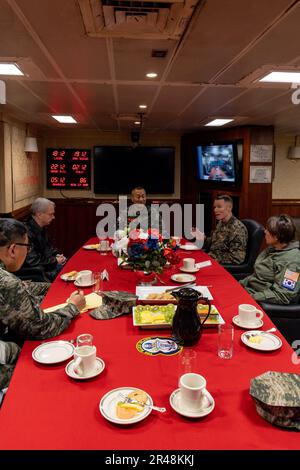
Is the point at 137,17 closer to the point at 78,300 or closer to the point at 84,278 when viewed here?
the point at 78,300

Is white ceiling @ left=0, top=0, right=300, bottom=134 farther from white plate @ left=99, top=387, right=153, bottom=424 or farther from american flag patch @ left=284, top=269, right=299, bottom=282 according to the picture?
white plate @ left=99, top=387, right=153, bottom=424

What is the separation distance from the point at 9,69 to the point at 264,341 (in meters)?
2.41

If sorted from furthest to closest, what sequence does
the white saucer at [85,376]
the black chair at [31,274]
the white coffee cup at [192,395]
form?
the black chair at [31,274] < the white saucer at [85,376] < the white coffee cup at [192,395]

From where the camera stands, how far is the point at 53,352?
1.57 metres

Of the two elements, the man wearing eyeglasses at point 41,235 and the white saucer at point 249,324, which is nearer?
the white saucer at point 249,324

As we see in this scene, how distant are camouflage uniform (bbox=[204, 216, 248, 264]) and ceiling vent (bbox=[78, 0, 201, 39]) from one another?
223 centimetres

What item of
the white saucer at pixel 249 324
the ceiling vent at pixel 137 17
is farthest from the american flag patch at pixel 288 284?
the ceiling vent at pixel 137 17

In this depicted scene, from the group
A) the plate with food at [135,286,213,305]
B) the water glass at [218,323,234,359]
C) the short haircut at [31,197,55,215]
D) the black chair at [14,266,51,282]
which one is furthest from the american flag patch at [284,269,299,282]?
the short haircut at [31,197,55,215]

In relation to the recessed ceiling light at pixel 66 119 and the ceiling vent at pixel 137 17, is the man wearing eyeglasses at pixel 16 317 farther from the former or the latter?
the recessed ceiling light at pixel 66 119

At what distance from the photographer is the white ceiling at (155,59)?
163cm

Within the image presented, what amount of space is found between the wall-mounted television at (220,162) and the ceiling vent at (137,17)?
156 inches

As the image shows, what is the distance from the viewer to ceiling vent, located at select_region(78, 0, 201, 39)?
1.54m

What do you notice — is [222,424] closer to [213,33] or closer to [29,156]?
[213,33]
